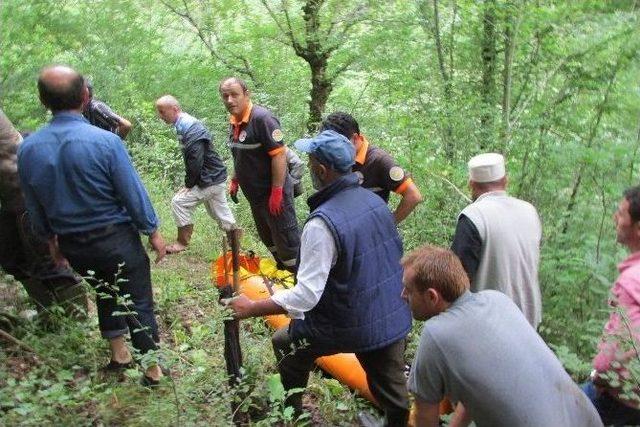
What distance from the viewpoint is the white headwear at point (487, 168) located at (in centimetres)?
345

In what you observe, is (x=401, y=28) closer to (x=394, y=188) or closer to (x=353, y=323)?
(x=394, y=188)

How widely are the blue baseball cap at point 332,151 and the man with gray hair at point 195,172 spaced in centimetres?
308

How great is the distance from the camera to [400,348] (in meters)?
3.46

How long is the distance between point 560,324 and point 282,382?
1.79 m

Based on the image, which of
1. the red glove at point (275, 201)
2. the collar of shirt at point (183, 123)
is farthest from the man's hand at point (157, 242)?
the collar of shirt at point (183, 123)

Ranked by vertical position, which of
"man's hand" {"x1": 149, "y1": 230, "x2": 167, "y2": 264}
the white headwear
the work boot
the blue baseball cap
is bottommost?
the work boot

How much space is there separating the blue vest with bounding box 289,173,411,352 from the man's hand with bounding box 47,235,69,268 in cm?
172

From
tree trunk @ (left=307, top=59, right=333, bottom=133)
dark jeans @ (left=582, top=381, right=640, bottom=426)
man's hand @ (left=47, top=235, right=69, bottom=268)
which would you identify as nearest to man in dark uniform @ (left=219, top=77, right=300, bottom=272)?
man's hand @ (left=47, top=235, right=69, bottom=268)

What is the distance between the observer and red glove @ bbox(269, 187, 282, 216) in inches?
219

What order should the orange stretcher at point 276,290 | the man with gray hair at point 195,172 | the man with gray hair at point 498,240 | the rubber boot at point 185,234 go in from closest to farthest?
the man with gray hair at point 498,240 → the orange stretcher at point 276,290 → the man with gray hair at point 195,172 → the rubber boot at point 185,234

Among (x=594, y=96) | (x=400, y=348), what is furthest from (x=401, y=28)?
(x=400, y=348)

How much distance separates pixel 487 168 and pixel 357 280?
971 mm

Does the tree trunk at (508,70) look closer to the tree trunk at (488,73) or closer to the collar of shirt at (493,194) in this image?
the tree trunk at (488,73)

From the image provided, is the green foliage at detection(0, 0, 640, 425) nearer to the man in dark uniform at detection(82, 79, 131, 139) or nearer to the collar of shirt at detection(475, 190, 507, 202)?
the collar of shirt at detection(475, 190, 507, 202)
